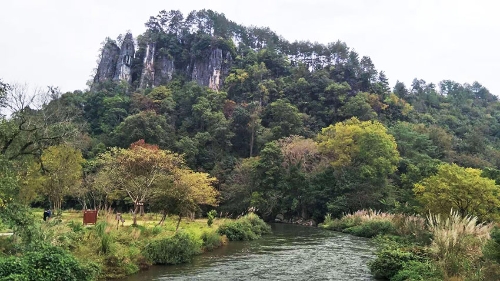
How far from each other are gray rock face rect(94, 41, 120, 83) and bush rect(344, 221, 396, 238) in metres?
67.9

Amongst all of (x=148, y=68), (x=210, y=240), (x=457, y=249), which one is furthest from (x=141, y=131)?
(x=457, y=249)

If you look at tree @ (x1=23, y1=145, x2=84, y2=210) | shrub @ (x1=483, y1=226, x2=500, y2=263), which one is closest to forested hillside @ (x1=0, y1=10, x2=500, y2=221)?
tree @ (x1=23, y1=145, x2=84, y2=210)

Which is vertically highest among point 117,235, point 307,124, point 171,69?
point 171,69

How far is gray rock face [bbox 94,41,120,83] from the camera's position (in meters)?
84.4

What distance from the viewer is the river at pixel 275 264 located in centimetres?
1452

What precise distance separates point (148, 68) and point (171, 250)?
228 feet

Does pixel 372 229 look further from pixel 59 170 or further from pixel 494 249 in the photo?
pixel 59 170

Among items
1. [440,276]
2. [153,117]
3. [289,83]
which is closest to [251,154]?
[153,117]

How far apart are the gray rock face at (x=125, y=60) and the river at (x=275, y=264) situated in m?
66.0

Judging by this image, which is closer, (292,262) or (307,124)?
(292,262)

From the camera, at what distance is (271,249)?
865 inches

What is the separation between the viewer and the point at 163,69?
268 ft

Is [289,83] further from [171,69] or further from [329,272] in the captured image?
[329,272]

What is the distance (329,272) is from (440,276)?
4.76 meters
